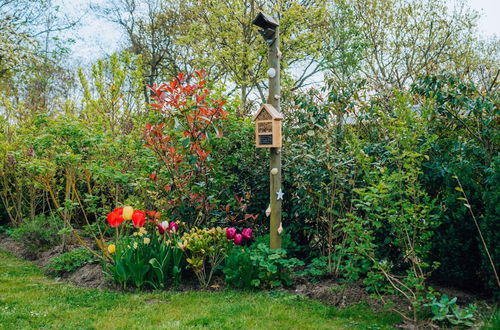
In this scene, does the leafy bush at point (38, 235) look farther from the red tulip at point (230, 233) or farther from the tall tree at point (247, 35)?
the tall tree at point (247, 35)

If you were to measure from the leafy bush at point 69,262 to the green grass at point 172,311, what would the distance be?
0.79 m

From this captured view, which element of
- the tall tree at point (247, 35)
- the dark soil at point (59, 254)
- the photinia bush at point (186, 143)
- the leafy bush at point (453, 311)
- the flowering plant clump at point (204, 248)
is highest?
the tall tree at point (247, 35)

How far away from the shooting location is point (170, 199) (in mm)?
5379

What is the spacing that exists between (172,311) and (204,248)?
0.87 m

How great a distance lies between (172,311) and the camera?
390 cm

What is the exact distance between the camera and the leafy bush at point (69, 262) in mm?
5555

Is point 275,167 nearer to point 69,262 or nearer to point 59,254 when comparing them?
point 69,262

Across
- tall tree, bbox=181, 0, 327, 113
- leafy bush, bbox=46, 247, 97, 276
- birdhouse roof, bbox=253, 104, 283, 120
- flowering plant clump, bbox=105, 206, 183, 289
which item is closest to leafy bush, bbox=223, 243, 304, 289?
flowering plant clump, bbox=105, 206, 183, 289

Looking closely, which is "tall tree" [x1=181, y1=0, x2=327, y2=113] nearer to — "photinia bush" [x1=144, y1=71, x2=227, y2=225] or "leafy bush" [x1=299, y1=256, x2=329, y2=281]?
"photinia bush" [x1=144, y1=71, x2=227, y2=225]

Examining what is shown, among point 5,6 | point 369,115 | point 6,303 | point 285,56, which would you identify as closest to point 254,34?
point 285,56

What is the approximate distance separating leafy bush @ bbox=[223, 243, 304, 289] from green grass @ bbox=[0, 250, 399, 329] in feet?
0.52

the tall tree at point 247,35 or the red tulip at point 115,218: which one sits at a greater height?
the tall tree at point 247,35

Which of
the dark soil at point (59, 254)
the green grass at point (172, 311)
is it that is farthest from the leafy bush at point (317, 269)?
the dark soil at point (59, 254)

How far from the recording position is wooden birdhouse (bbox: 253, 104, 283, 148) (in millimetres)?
4461
